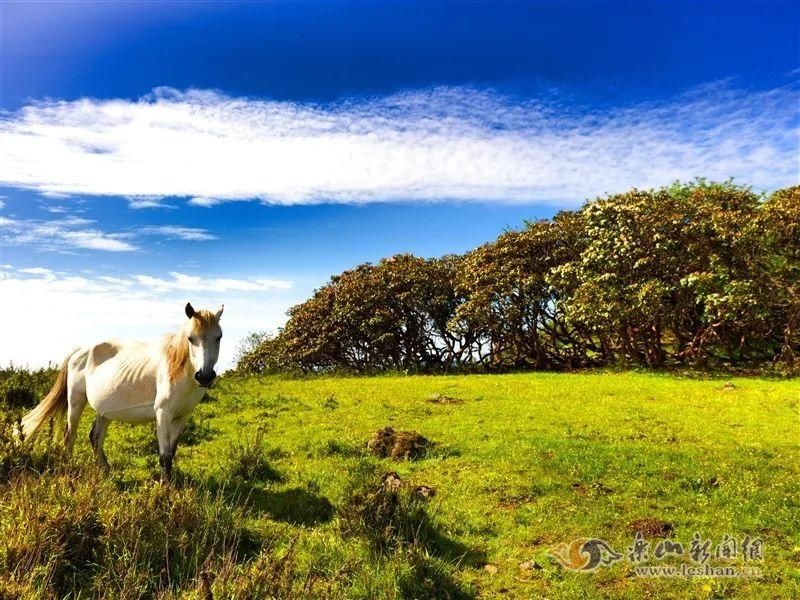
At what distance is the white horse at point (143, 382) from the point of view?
7957mm

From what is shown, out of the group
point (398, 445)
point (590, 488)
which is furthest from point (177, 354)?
point (590, 488)

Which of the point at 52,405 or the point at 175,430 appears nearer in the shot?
the point at 175,430

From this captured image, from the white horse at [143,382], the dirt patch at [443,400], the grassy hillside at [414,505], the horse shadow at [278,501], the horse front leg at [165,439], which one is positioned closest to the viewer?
the grassy hillside at [414,505]

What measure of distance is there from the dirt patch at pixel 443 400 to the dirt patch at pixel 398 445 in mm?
6744

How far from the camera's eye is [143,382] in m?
9.12

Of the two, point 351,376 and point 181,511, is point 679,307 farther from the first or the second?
point 181,511

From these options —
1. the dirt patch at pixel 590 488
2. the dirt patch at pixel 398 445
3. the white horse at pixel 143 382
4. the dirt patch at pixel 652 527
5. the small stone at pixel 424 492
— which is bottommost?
the dirt patch at pixel 652 527

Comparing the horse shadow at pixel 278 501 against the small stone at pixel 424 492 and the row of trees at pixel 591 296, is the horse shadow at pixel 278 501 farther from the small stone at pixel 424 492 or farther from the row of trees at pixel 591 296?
the row of trees at pixel 591 296

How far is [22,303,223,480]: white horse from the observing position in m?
7.96

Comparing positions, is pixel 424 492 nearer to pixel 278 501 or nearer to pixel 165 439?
pixel 278 501

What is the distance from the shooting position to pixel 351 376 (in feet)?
102

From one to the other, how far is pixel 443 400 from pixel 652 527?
37.1ft

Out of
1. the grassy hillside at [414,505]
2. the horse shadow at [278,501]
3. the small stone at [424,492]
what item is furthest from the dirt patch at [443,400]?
the horse shadow at [278,501]

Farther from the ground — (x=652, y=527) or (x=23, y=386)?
(x=23, y=386)
